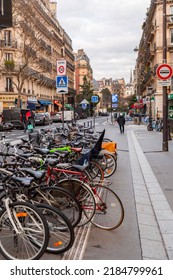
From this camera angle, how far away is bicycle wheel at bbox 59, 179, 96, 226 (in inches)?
201

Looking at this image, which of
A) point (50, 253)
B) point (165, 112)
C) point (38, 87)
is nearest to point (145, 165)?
point (165, 112)

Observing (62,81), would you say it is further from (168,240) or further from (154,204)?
(168,240)

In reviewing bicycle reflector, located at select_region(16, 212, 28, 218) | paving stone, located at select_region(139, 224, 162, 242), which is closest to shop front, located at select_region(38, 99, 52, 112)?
paving stone, located at select_region(139, 224, 162, 242)

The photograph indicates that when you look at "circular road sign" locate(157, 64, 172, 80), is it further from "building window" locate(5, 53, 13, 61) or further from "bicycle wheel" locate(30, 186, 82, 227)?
"building window" locate(5, 53, 13, 61)

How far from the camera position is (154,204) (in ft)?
21.1

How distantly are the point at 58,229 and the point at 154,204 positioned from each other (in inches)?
104

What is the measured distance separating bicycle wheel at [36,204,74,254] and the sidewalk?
0.88 meters

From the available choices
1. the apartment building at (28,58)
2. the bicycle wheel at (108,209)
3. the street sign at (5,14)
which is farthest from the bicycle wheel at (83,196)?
the apartment building at (28,58)

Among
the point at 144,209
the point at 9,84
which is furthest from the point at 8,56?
the point at 144,209

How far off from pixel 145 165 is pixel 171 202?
4239 mm

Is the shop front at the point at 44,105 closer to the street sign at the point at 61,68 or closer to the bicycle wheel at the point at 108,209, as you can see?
the street sign at the point at 61,68

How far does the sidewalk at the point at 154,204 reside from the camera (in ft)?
14.8
